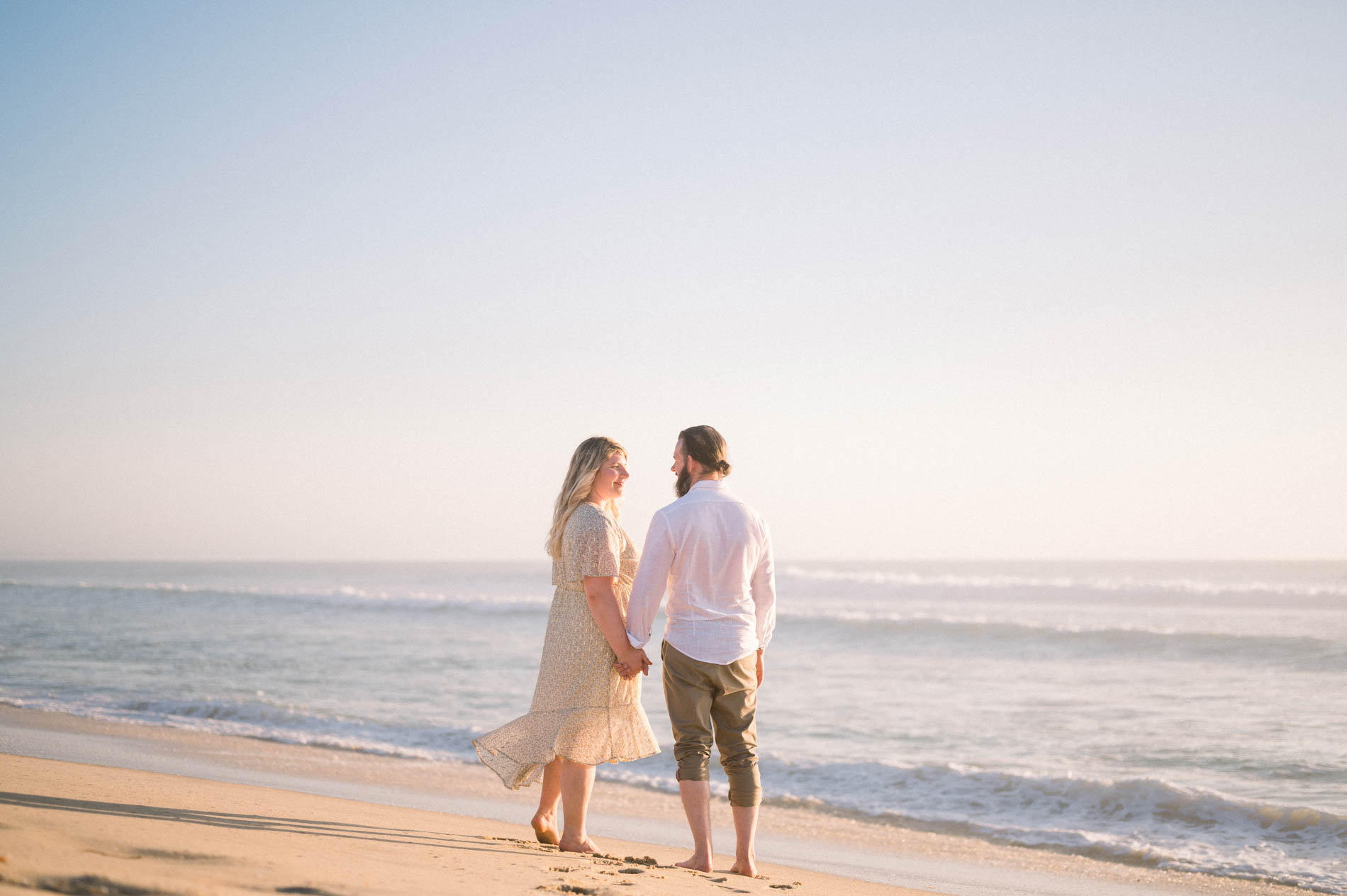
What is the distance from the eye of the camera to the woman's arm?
12.5ft

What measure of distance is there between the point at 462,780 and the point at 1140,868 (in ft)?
14.8

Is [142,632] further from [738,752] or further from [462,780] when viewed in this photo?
[738,752]

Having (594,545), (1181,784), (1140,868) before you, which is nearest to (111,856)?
(594,545)

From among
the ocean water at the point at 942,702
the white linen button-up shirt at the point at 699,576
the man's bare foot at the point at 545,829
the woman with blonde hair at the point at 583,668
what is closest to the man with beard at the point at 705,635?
the white linen button-up shirt at the point at 699,576

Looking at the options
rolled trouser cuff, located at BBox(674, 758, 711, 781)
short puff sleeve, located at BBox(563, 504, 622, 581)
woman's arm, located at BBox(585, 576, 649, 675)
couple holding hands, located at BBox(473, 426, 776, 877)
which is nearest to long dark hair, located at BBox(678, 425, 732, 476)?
couple holding hands, located at BBox(473, 426, 776, 877)

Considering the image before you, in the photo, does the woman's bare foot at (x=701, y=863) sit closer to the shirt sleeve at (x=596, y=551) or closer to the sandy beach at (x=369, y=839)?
the sandy beach at (x=369, y=839)

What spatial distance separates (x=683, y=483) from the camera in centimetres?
400

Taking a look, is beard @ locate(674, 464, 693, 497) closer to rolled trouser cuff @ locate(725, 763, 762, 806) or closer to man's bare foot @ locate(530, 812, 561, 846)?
rolled trouser cuff @ locate(725, 763, 762, 806)

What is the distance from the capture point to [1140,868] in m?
5.07

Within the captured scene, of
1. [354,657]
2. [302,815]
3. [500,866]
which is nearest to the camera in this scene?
[500,866]

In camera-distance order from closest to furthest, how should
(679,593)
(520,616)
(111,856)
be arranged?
1. (111,856)
2. (679,593)
3. (520,616)

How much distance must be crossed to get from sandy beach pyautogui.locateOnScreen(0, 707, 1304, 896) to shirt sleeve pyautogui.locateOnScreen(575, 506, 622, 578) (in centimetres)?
117

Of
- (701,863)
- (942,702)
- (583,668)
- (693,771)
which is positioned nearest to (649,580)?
(583,668)

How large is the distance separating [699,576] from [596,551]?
46cm
